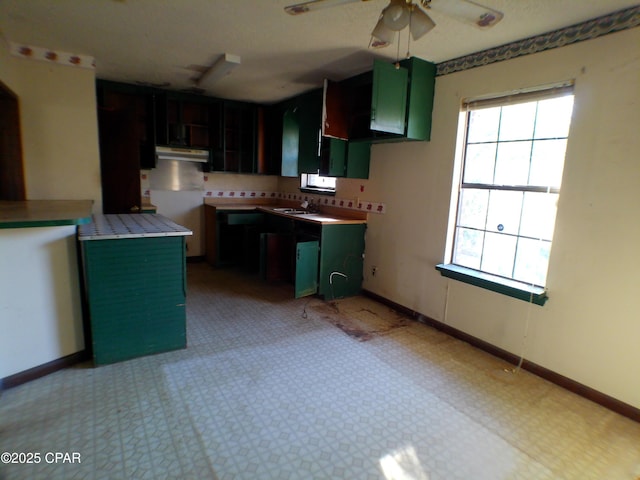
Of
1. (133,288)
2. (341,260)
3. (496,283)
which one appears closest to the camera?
(133,288)

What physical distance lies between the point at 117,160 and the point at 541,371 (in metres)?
4.57

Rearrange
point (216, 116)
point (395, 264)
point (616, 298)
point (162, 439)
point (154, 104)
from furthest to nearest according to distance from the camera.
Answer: point (216, 116)
point (154, 104)
point (395, 264)
point (616, 298)
point (162, 439)

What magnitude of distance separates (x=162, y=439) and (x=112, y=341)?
3.24 feet

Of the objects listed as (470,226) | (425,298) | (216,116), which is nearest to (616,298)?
(470,226)

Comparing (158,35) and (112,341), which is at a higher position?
(158,35)

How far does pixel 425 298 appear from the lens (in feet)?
11.3

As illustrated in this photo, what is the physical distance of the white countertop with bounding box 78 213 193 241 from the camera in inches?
91.6

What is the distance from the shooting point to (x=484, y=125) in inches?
118

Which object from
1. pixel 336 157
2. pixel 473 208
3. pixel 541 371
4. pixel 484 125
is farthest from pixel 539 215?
pixel 336 157

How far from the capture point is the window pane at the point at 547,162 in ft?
8.09

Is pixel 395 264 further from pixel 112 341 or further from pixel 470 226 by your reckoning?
pixel 112 341

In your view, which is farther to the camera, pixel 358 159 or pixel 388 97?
pixel 358 159

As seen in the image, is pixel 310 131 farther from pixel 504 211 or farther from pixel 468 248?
pixel 504 211

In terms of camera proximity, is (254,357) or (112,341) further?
(254,357)
